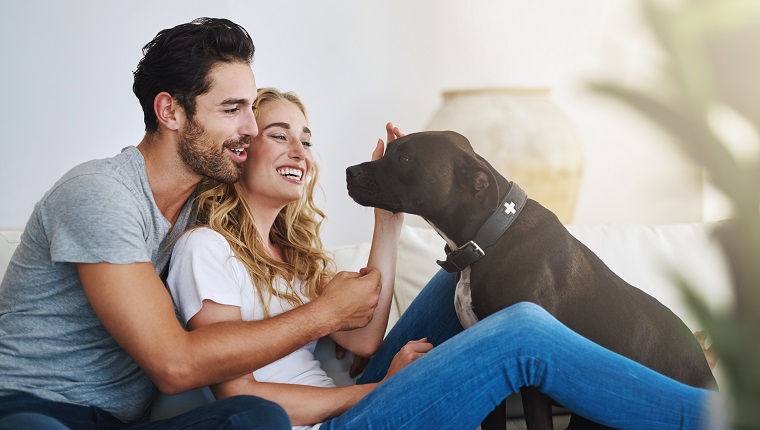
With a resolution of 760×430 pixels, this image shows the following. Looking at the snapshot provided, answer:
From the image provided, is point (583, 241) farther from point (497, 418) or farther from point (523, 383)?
point (523, 383)

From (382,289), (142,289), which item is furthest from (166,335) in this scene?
(382,289)

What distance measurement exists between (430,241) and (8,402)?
1360 millimetres

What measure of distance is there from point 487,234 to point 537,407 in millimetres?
416

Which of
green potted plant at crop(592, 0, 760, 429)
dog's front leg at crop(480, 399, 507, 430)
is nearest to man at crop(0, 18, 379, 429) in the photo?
dog's front leg at crop(480, 399, 507, 430)

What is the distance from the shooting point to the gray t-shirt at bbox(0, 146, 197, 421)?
142cm

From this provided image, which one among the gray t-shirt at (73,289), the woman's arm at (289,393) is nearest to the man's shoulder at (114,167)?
the gray t-shirt at (73,289)

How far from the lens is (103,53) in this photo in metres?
3.03

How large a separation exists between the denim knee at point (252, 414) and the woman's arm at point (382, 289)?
0.59 m

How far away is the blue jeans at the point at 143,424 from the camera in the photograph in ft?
4.01

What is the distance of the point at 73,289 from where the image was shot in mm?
1518

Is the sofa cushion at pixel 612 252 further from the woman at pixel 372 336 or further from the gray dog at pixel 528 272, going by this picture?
the gray dog at pixel 528 272

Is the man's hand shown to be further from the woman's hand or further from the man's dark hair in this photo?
the man's dark hair

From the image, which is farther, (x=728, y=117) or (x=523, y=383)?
(x=523, y=383)

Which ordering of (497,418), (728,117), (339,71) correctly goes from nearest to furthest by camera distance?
(728,117)
(497,418)
(339,71)
